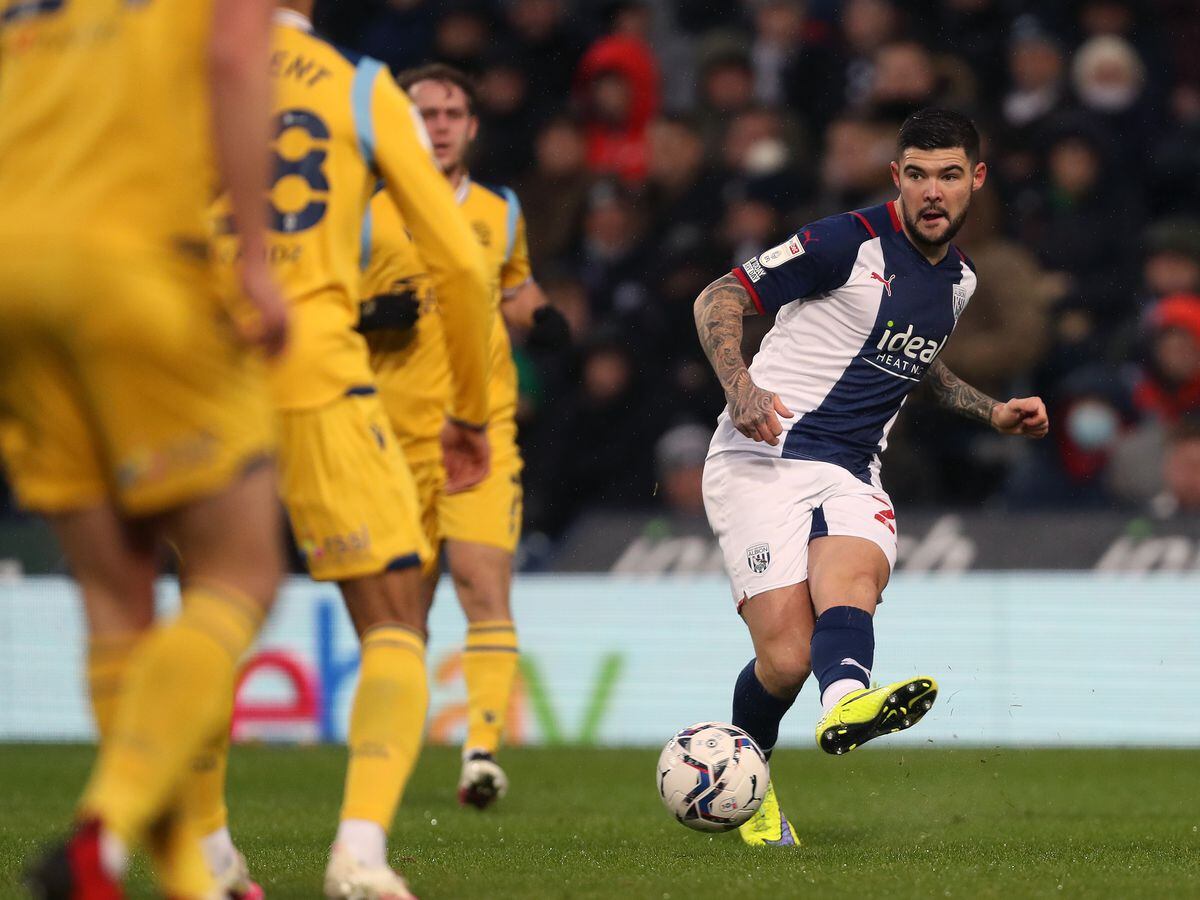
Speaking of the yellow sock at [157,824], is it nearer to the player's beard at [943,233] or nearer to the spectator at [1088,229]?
the player's beard at [943,233]

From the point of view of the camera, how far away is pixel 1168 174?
1258 centimetres

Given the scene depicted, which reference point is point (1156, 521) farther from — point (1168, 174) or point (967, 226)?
point (1168, 174)

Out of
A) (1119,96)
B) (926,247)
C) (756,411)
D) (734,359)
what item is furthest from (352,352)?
(1119,96)

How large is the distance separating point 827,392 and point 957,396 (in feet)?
1.94

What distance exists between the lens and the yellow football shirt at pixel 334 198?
4.63 m

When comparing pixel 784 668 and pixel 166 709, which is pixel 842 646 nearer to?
pixel 784 668

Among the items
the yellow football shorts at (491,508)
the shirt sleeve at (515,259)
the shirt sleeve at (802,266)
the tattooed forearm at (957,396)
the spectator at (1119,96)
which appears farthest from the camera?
the spectator at (1119,96)

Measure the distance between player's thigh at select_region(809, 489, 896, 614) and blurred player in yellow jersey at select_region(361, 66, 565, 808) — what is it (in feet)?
6.37

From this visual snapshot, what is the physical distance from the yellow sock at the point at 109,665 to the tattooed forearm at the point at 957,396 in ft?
12.1

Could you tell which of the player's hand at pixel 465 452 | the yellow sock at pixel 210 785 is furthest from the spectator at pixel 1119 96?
the yellow sock at pixel 210 785

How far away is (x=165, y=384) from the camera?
134 inches

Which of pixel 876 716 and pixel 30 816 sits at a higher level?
pixel 876 716

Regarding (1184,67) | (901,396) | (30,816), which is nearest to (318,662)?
(30,816)

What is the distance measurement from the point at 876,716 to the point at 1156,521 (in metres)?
5.70
